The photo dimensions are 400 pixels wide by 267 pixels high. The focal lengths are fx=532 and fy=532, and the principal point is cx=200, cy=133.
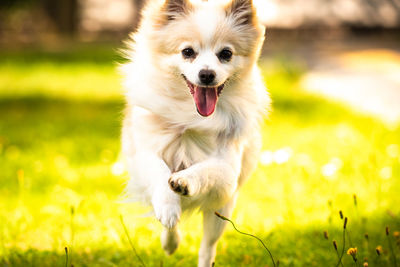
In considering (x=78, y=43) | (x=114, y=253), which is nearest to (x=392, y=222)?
(x=114, y=253)

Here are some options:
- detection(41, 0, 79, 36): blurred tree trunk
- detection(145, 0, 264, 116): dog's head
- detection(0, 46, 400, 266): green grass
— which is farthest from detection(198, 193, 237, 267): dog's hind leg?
detection(41, 0, 79, 36): blurred tree trunk

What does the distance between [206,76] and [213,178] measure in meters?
0.53

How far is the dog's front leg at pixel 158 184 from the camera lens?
2564mm

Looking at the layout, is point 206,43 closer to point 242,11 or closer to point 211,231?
point 242,11

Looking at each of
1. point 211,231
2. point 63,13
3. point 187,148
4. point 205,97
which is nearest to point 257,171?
point 211,231

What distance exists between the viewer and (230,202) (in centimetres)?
315

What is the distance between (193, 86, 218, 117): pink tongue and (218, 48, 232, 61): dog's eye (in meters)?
0.18

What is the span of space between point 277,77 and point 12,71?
502 centimetres

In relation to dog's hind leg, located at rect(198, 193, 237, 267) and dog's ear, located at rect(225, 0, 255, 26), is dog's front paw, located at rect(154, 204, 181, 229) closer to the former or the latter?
dog's hind leg, located at rect(198, 193, 237, 267)

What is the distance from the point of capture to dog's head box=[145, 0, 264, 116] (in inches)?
111

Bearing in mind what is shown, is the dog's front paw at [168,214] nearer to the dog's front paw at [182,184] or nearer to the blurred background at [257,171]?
the dog's front paw at [182,184]

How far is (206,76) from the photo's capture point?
2744mm

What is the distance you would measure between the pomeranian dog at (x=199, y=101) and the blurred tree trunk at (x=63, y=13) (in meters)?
12.0

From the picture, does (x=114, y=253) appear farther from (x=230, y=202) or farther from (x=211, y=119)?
(x=211, y=119)
